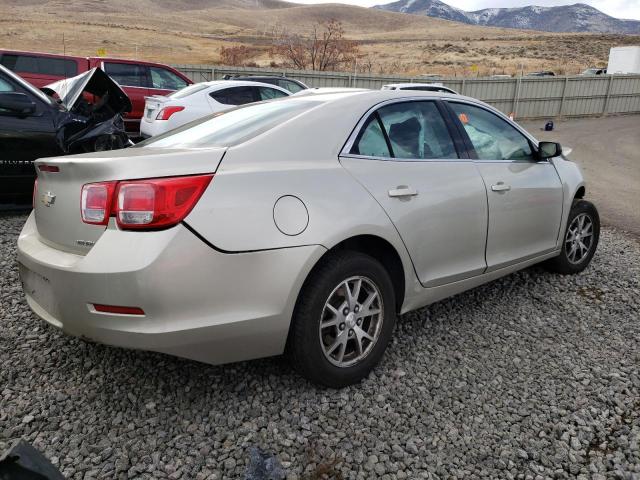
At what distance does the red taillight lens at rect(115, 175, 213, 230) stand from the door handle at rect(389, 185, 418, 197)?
3.56 ft

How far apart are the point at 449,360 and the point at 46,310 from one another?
2.23m

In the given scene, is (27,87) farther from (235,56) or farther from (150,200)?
(235,56)

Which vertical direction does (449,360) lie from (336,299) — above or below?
below

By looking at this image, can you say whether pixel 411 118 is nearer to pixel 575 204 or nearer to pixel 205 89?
pixel 575 204

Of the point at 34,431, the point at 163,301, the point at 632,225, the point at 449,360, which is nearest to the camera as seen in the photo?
the point at 163,301

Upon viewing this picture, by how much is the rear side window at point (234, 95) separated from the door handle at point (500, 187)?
7836 mm

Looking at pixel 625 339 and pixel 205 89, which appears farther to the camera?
pixel 205 89

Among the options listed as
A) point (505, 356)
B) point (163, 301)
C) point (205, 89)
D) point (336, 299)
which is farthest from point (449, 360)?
point (205, 89)

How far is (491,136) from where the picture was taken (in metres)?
3.83

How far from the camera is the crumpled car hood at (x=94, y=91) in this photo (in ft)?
19.9

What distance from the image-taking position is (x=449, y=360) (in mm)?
3205

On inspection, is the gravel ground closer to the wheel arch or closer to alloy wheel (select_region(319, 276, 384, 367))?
alloy wheel (select_region(319, 276, 384, 367))

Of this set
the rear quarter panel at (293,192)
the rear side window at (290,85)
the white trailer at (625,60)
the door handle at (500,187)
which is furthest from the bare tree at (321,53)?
the rear quarter panel at (293,192)

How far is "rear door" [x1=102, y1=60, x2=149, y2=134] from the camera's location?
1159 centimetres
